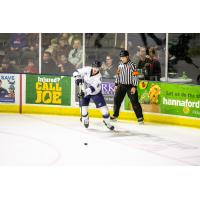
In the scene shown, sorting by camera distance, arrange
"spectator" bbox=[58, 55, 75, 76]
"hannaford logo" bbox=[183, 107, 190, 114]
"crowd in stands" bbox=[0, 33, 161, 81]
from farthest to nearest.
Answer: "spectator" bbox=[58, 55, 75, 76]
"crowd in stands" bbox=[0, 33, 161, 81]
"hannaford logo" bbox=[183, 107, 190, 114]

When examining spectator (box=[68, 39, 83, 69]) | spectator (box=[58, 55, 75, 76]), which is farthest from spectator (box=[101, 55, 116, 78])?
spectator (box=[58, 55, 75, 76])

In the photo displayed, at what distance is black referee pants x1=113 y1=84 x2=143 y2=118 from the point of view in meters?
11.4

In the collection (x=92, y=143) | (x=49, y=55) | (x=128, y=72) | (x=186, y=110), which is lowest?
(x=92, y=143)

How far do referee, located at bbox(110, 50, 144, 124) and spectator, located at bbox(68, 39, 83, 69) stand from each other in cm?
152

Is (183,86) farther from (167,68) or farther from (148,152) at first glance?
(148,152)

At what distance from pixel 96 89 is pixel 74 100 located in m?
1.66

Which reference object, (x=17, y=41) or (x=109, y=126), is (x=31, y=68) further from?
(x=109, y=126)

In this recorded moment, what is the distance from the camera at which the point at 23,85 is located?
12.6m

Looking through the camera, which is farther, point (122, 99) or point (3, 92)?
point (3, 92)

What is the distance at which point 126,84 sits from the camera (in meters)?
11.6

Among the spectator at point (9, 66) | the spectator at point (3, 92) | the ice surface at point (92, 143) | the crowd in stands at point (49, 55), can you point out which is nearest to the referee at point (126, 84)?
the ice surface at point (92, 143)

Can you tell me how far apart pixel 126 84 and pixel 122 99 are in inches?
11.9

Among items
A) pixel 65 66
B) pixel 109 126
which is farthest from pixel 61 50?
pixel 109 126

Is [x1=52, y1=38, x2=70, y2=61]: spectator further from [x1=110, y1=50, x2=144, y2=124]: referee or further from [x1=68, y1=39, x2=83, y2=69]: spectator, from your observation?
[x1=110, y1=50, x2=144, y2=124]: referee
